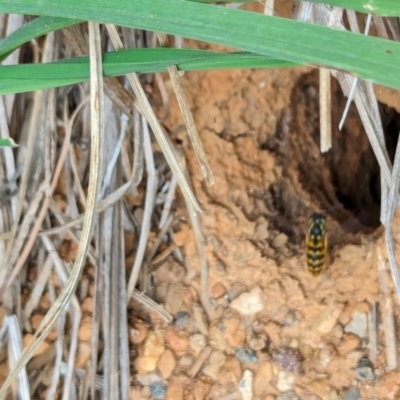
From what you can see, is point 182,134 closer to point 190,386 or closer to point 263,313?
point 263,313

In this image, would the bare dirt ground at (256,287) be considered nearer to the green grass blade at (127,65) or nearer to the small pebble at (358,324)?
the small pebble at (358,324)

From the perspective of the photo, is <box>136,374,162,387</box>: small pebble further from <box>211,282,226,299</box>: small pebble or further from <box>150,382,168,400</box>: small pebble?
<box>211,282,226,299</box>: small pebble

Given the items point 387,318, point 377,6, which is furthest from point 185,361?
point 377,6

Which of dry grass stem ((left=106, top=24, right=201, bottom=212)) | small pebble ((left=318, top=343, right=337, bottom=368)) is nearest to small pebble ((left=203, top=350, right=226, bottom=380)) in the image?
small pebble ((left=318, top=343, right=337, bottom=368))

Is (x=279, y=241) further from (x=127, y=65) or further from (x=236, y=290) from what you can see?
(x=127, y=65)

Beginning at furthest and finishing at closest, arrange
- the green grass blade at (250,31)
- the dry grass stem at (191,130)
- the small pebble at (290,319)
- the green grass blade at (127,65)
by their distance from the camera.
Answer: the small pebble at (290,319) → the dry grass stem at (191,130) → the green grass blade at (127,65) → the green grass blade at (250,31)

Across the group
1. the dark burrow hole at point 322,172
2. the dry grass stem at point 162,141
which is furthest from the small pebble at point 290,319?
the dry grass stem at point 162,141
